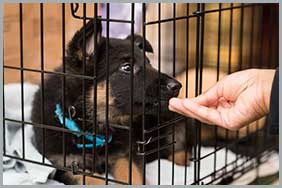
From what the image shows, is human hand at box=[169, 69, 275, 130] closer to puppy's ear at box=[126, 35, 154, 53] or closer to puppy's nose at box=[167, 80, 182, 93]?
puppy's nose at box=[167, 80, 182, 93]

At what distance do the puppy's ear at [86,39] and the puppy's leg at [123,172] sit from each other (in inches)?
18.7

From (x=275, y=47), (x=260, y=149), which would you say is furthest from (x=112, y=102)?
(x=275, y=47)

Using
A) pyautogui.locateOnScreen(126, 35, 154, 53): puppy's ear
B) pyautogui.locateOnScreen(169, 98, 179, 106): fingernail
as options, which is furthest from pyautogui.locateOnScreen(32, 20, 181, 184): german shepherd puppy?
pyautogui.locateOnScreen(169, 98, 179, 106): fingernail

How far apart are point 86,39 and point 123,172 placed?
587 millimetres

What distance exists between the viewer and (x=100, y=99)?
2314 millimetres

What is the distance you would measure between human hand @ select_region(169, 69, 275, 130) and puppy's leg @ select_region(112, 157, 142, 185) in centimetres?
56

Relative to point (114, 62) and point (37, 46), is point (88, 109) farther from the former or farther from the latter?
point (37, 46)

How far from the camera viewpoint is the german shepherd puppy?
6.85 feet

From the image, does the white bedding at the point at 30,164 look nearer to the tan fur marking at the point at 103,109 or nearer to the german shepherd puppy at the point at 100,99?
the german shepherd puppy at the point at 100,99

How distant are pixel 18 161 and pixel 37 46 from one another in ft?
1.92

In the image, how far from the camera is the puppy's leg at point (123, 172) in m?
2.38

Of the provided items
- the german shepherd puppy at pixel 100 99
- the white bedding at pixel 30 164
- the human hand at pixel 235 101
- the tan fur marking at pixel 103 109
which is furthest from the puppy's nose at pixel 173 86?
the white bedding at pixel 30 164

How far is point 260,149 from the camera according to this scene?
119 inches

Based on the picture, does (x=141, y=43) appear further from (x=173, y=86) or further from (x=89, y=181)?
(x=89, y=181)
